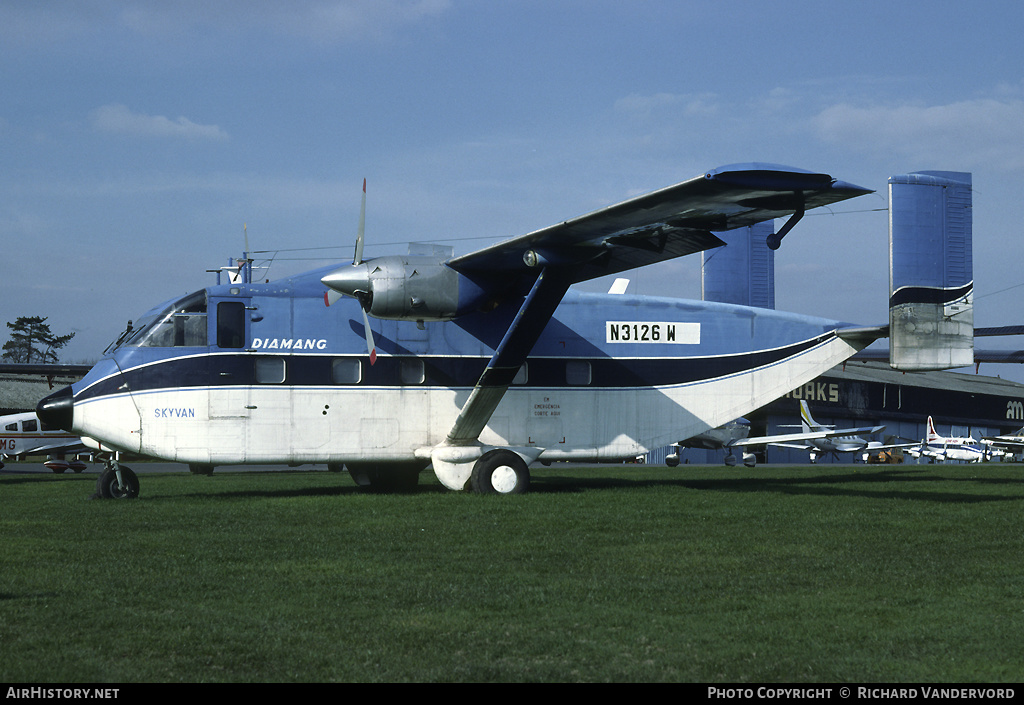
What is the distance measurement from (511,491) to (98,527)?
25.7 feet

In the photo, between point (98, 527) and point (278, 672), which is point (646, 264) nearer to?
point (98, 527)

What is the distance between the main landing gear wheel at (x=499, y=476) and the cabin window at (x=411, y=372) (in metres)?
2.14

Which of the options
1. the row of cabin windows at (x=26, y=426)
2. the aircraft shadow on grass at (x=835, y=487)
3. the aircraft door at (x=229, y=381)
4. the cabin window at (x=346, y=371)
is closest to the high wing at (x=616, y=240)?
the cabin window at (x=346, y=371)

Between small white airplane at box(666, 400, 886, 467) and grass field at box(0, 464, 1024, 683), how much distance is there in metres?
28.4

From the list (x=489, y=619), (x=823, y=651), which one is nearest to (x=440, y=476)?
(x=489, y=619)

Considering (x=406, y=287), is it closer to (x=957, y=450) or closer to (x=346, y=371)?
(x=346, y=371)

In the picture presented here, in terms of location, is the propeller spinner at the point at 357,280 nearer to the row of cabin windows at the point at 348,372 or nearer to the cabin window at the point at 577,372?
the row of cabin windows at the point at 348,372

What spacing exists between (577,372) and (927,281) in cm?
730

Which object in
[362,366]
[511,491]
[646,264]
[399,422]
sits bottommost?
[511,491]

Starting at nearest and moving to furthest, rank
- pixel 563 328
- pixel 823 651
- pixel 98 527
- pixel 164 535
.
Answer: pixel 823 651 → pixel 164 535 → pixel 98 527 → pixel 563 328

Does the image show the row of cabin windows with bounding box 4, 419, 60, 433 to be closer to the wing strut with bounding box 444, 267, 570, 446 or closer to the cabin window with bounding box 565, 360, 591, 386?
the wing strut with bounding box 444, 267, 570, 446

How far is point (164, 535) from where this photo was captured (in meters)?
11.7

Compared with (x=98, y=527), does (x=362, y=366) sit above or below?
above

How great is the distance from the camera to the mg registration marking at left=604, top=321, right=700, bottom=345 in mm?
19752
